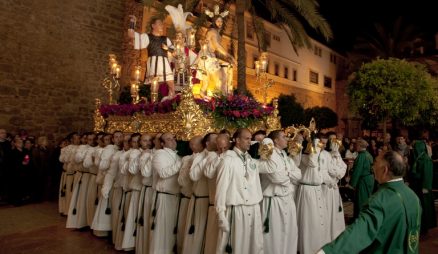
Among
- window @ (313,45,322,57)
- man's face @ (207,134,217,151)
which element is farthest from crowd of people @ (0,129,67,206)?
window @ (313,45,322,57)

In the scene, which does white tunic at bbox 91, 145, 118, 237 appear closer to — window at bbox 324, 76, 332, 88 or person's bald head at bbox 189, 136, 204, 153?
person's bald head at bbox 189, 136, 204, 153

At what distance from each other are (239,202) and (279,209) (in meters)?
1.00

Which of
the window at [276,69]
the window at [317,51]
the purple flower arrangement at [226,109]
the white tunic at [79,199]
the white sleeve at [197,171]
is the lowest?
the white tunic at [79,199]

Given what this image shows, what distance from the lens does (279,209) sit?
5574mm

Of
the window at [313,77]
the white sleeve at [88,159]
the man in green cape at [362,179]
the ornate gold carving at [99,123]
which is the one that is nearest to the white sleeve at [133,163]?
the white sleeve at [88,159]

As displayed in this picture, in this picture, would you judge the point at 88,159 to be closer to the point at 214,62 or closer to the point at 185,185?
the point at 185,185

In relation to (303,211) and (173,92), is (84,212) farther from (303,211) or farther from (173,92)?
(303,211)

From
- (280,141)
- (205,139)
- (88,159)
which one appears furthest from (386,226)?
(88,159)

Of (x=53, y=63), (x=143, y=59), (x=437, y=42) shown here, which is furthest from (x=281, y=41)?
(x=53, y=63)

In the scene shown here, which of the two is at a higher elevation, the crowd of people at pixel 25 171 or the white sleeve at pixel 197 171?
the white sleeve at pixel 197 171

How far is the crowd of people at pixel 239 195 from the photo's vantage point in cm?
283

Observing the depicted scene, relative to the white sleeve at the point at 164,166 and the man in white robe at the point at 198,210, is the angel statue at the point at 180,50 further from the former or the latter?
the man in white robe at the point at 198,210

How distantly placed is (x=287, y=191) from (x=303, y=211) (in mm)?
860

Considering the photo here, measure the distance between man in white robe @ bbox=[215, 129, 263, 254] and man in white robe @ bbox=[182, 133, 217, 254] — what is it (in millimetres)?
569
